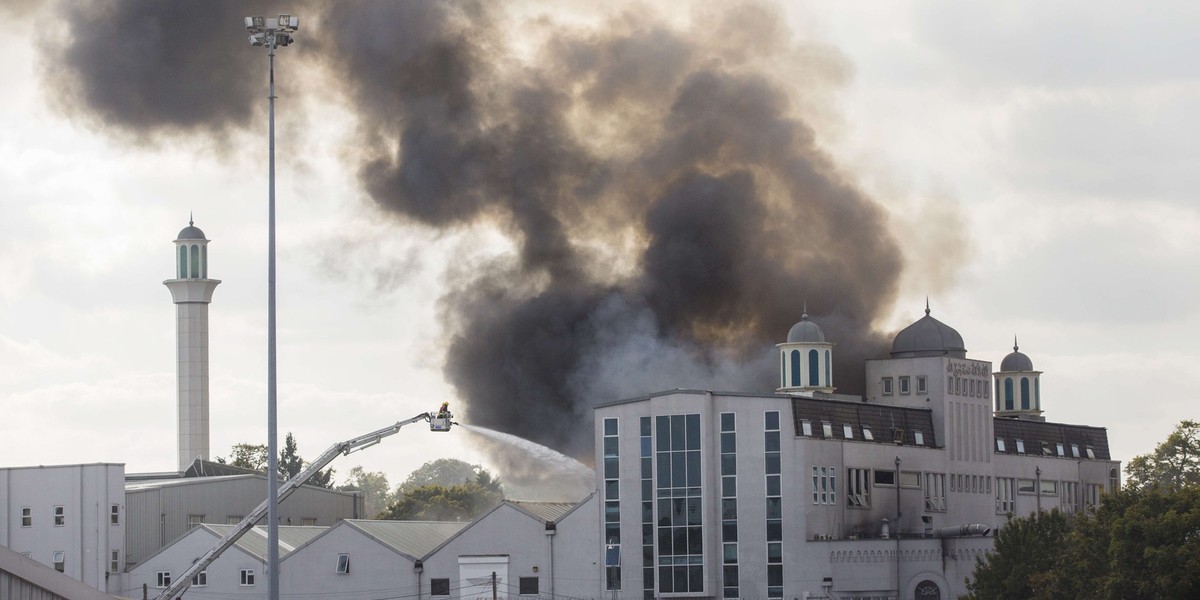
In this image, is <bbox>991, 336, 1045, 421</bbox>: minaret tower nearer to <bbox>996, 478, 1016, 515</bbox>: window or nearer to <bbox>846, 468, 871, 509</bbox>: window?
<bbox>996, 478, 1016, 515</bbox>: window

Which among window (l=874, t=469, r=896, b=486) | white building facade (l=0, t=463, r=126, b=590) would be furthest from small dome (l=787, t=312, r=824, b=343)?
white building facade (l=0, t=463, r=126, b=590)

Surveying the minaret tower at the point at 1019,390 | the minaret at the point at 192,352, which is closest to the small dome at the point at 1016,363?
the minaret tower at the point at 1019,390

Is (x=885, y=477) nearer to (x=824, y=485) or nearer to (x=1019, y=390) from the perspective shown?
(x=824, y=485)

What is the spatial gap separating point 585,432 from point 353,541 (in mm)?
27324

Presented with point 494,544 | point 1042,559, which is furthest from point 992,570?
point 494,544

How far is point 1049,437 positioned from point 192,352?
5784cm

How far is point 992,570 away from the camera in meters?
80.0

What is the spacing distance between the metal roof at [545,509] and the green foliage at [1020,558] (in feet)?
86.0

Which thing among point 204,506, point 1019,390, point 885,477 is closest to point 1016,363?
point 1019,390

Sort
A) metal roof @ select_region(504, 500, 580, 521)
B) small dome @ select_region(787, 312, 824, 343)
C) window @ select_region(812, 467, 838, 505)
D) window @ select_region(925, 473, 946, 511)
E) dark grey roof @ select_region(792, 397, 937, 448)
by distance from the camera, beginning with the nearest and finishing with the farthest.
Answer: window @ select_region(812, 467, 838, 505)
dark grey roof @ select_region(792, 397, 937, 448)
metal roof @ select_region(504, 500, 580, 521)
window @ select_region(925, 473, 946, 511)
small dome @ select_region(787, 312, 824, 343)

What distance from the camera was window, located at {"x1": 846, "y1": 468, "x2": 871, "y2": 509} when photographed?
97812 mm

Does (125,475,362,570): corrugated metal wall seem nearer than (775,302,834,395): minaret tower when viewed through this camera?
No

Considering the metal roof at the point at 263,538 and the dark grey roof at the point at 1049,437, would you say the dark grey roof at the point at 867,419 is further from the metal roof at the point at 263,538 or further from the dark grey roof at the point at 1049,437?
the metal roof at the point at 263,538

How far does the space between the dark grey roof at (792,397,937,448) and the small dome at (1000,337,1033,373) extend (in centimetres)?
1940
